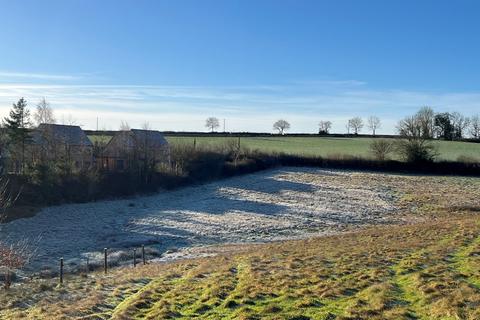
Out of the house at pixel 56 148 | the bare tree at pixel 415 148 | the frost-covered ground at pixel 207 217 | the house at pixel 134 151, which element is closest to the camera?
the frost-covered ground at pixel 207 217

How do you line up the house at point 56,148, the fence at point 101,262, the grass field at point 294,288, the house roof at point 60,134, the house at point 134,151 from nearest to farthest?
the grass field at point 294,288 < the fence at point 101,262 < the house at point 56,148 < the house roof at point 60,134 < the house at point 134,151

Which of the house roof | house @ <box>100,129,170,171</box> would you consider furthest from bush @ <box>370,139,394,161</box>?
the house roof

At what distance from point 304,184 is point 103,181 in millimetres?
24404

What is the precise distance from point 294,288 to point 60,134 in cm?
5368

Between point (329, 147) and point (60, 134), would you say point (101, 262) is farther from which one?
point (329, 147)

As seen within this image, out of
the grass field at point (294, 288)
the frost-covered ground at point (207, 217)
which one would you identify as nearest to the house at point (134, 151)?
the frost-covered ground at point (207, 217)

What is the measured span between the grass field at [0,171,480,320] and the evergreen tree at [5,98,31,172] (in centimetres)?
4154

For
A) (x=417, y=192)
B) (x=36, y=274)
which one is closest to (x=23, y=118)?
(x=36, y=274)

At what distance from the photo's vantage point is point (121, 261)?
26.6 m

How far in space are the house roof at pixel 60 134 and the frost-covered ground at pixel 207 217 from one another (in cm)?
1140

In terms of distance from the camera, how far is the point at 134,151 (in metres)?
65.8

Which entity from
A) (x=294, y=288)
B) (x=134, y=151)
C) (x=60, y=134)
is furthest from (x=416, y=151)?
(x=294, y=288)

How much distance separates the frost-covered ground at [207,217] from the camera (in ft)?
111

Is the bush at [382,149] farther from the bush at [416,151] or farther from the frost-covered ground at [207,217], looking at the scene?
the frost-covered ground at [207,217]
